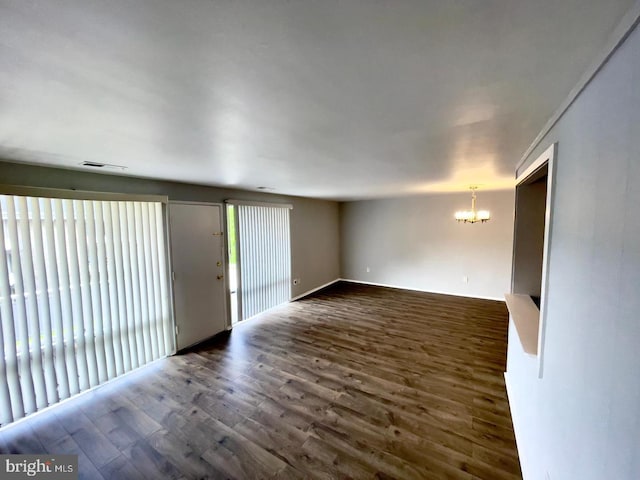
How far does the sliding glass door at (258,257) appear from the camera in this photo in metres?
4.32

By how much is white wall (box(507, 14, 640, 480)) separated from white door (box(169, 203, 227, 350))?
3741 millimetres

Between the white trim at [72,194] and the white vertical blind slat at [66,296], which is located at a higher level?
the white trim at [72,194]

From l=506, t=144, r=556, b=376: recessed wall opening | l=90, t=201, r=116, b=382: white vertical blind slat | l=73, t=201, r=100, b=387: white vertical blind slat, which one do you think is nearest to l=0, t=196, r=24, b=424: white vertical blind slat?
l=73, t=201, r=100, b=387: white vertical blind slat

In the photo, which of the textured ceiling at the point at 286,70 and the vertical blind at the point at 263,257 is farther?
the vertical blind at the point at 263,257

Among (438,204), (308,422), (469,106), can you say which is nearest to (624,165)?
(469,106)

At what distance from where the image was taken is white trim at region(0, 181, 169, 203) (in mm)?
2104

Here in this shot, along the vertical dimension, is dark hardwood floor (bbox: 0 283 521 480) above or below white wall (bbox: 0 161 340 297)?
below

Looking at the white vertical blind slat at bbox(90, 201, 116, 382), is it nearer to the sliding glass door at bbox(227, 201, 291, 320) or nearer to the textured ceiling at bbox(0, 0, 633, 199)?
the textured ceiling at bbox(0, 0, 633, 199)

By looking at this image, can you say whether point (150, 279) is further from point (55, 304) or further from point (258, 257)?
point (258, 257)

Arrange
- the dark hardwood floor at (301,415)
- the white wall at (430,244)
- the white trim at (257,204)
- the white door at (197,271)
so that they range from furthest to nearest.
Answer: the white wall at (430,244) → the white trim at (257,204) → the white door at (197,271) → the dark hardwood floor at (301,415)

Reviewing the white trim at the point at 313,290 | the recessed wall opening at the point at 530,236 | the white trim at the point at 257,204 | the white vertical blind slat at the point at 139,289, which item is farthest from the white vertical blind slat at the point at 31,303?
the recessed wall opening at the point at 530,236

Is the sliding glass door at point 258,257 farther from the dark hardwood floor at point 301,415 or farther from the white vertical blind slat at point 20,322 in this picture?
the white vertical blind slat at point 20,322

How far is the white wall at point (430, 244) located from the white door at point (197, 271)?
3.99m

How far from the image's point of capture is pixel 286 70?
93cm
